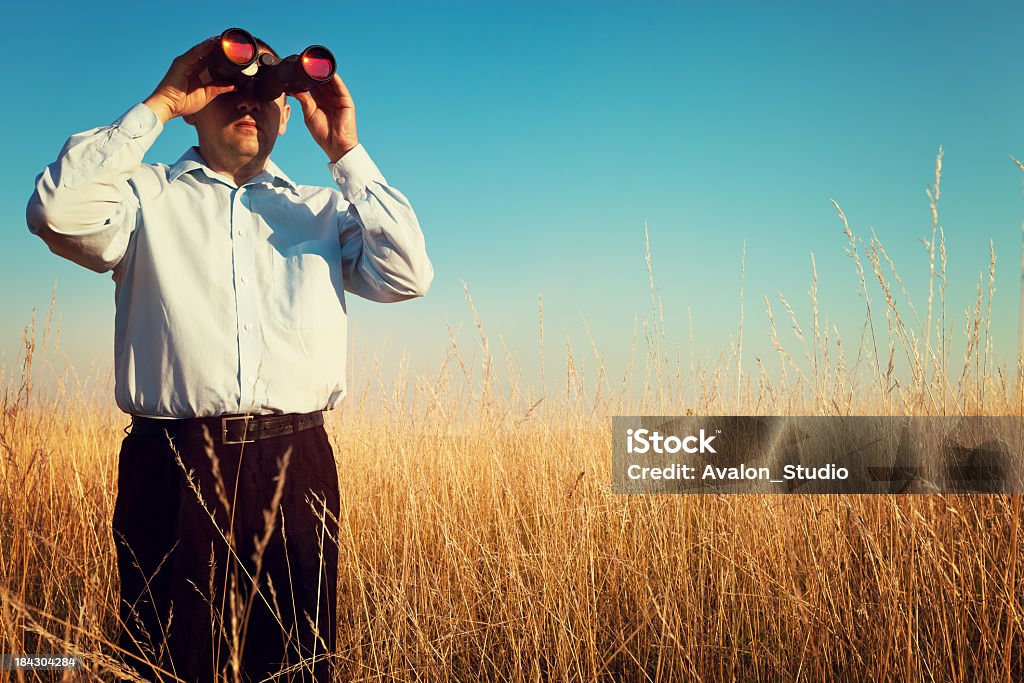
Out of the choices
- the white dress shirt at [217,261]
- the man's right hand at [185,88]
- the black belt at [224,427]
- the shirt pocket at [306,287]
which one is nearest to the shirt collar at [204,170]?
the white dress shirt at [217,261]

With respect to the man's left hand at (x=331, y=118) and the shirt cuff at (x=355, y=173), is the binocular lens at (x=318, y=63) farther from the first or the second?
the shirt cuff at (x=355, y=173)

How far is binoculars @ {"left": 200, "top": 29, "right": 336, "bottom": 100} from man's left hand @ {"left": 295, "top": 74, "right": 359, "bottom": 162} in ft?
0.23

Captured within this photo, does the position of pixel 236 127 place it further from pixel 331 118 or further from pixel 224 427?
pixel 224 427

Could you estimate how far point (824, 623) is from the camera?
1704 mm

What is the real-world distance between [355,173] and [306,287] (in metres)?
0.35

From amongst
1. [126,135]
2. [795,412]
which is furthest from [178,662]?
[795,412]

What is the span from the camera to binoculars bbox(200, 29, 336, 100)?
5.45ft

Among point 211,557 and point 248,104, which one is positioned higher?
point 248,104

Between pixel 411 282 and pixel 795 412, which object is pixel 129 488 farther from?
pixel 795 412

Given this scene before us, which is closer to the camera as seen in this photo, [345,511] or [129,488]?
[129,488]

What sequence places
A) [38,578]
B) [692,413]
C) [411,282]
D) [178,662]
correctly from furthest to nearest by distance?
[692,413]
[38,578]
[411,282]
[178,662]

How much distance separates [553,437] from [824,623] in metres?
1.31

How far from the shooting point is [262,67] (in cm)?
173

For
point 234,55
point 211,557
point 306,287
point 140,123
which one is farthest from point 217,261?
point 211,557
